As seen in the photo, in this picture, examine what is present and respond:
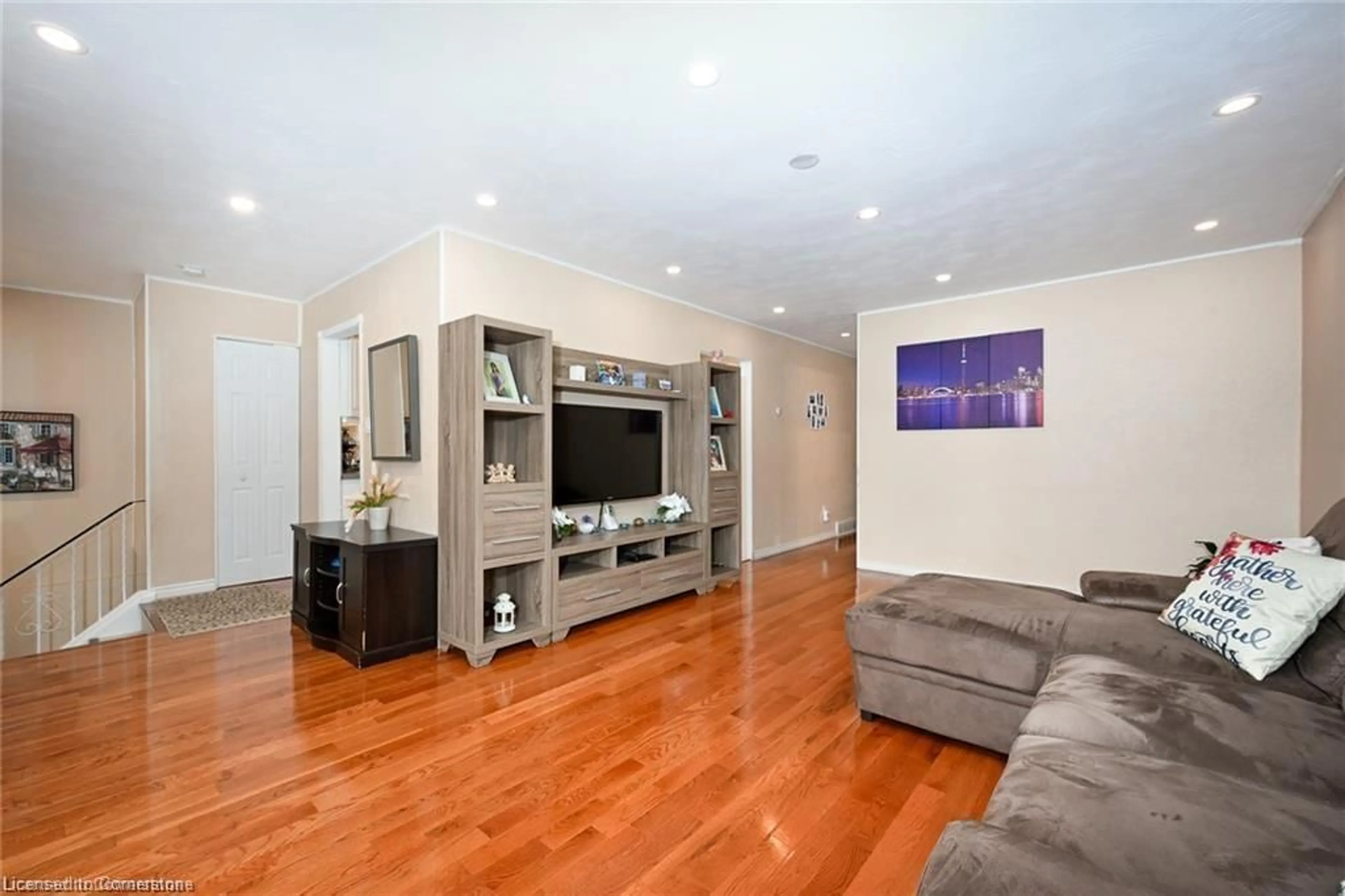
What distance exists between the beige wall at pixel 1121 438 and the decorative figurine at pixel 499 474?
3.66 meters

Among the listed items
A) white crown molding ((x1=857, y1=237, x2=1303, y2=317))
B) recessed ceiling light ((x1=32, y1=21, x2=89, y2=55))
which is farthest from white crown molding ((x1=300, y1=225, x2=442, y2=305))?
white crown molding ((x1=857, y1=237, x2=1303, y2=317))

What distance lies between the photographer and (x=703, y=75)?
2043 millimetres

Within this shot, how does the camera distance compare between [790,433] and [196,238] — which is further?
[790,433]

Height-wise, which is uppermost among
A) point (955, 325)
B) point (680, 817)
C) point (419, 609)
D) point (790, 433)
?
point (955, 325)

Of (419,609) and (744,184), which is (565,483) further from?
(744,184)

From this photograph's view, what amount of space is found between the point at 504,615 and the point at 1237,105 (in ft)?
13.7

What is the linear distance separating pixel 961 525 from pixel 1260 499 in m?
1.89

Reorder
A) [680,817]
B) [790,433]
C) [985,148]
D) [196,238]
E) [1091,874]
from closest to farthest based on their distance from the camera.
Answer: [1091,874], [680,817], [985,148], [196,238], [790,433]

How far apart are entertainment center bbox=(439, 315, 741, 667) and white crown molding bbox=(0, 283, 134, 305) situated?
12.9ft

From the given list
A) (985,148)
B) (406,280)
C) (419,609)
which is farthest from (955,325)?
(419,609)

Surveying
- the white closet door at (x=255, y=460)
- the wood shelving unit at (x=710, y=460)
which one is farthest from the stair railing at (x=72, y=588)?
the wood shelving unit at (x=710, y=460)

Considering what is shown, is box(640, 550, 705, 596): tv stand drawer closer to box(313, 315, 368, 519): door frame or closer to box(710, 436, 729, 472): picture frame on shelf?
box(710, 436, 729, 472): picture frame on shelf

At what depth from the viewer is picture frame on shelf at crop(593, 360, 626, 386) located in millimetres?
4191

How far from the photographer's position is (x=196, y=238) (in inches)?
143
